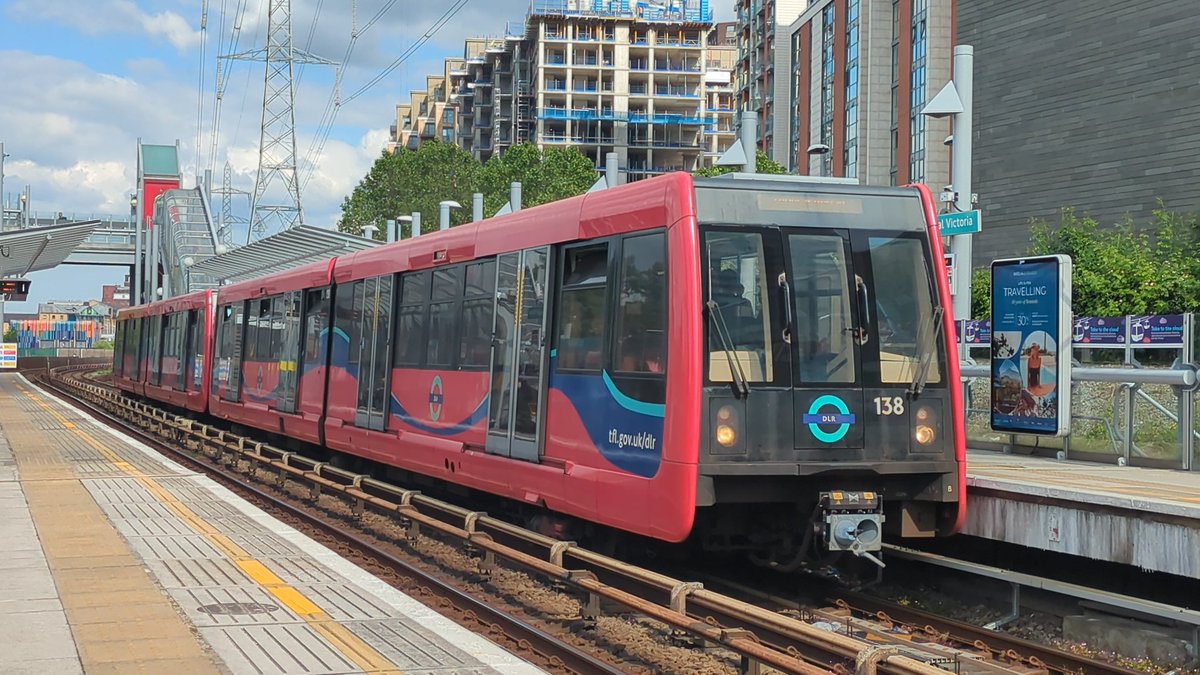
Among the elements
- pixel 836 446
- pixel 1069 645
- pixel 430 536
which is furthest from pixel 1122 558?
pixel 430 536

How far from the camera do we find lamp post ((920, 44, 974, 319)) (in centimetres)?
1817

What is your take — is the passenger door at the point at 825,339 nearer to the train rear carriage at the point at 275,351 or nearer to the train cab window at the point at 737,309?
the train cab window at the point at 737,309

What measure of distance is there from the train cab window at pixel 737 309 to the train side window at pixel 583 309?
1.23 m

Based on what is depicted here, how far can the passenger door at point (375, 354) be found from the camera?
16016 mm

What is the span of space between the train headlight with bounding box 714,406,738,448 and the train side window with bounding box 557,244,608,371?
4.58 feet

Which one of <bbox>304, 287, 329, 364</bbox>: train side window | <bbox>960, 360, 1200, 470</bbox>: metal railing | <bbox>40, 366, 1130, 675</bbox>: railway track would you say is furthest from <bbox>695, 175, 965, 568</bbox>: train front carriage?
<bbox>304, 287, 329, 364</bbox>: train side window

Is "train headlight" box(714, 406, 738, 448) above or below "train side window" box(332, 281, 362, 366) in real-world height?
below

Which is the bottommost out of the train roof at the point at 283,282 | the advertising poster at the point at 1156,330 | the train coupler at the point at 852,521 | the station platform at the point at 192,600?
the station platform at the point at 192,600

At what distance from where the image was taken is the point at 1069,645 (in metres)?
9.10

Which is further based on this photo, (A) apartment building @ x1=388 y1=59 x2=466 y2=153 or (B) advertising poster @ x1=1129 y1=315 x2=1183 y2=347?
(A) apartment building @ x1=388 y1=59 x2=466 y2=153

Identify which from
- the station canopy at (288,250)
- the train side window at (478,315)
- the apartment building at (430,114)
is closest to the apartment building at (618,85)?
the apartment building at (430,114)

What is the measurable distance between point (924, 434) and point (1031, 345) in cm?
483

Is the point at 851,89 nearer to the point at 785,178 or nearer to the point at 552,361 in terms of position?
the point at 552,361

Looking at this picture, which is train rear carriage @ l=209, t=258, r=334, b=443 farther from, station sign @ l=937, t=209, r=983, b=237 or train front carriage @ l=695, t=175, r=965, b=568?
train front carriage @ l=695, t=175, r=965, b=568
